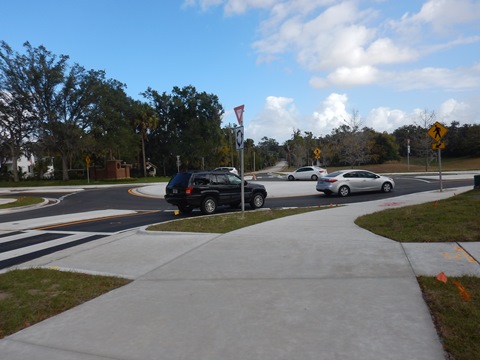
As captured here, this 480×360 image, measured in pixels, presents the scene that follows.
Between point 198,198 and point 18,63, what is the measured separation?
4148 cm

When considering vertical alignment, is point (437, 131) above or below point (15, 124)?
below

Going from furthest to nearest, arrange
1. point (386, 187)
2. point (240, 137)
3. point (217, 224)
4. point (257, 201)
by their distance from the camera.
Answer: point (386, 187), point (257, 201), point (240, 137), point (217, 224)

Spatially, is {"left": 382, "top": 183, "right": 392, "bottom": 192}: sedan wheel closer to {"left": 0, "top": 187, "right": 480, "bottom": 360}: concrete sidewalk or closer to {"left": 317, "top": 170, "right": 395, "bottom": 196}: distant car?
{"left": 317, "top": 170, "right": 395, "bottom": 196}: distant car

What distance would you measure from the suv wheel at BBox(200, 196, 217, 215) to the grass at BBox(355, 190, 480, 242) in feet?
19.2

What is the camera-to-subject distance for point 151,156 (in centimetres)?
7288

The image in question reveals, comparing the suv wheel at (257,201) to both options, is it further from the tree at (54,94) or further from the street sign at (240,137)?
the tree at (54,94)

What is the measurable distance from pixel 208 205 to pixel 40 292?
9366 mm

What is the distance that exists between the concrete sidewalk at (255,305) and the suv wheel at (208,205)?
6.31m

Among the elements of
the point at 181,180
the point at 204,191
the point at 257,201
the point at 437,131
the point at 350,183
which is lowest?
the point at 257,201

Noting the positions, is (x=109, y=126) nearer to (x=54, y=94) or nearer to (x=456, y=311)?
(x=54, y=94)

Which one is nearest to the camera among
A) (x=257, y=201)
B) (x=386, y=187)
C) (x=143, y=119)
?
(x=257, y=201)

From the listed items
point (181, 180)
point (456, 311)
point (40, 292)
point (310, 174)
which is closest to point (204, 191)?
point (181, 180)

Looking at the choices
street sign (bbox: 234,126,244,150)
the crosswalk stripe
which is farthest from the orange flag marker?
the crosswalk stripe

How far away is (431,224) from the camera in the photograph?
8.80 metres
